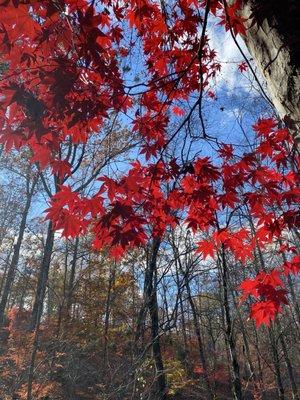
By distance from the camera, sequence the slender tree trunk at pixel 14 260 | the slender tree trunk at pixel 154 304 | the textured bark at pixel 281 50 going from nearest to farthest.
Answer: the textured bark at pixel 281 50
the slender tree trunk at pixel 154 304
the slender tree trunk at pixel 14 260

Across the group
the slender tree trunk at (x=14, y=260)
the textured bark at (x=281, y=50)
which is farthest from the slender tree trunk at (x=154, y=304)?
the slender tree trunk at (x=14, y=260)

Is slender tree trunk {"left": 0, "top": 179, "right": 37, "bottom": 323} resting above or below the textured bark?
above

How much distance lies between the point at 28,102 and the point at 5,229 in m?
22.8

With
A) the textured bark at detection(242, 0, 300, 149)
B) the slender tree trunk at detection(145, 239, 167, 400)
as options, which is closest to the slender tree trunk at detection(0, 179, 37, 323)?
the slender tree trunk at detection(145, 239, 167, 400)

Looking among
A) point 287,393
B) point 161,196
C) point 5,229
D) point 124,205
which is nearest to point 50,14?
point 124,205

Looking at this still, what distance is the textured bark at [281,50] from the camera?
4.14 feet

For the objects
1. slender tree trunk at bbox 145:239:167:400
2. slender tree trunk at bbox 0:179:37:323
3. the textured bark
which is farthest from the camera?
slender tree trunk at bbox 0:179:37:323

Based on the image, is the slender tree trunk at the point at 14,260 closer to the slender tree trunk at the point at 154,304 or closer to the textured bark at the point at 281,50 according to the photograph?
the slender tree trunk at the point at 154,304

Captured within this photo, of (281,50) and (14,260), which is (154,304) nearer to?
(281,50)

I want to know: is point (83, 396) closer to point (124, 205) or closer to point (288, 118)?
→ point (124, 205)

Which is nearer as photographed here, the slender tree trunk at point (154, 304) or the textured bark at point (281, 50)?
the textured bark at point (281, 50)

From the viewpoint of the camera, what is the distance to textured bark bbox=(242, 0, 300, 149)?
4.14 feet

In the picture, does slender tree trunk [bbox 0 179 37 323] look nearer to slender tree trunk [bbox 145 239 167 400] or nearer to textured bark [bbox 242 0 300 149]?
slender tree trunk [bbox 145 239 167 400]

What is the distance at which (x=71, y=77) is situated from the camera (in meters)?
2.23
